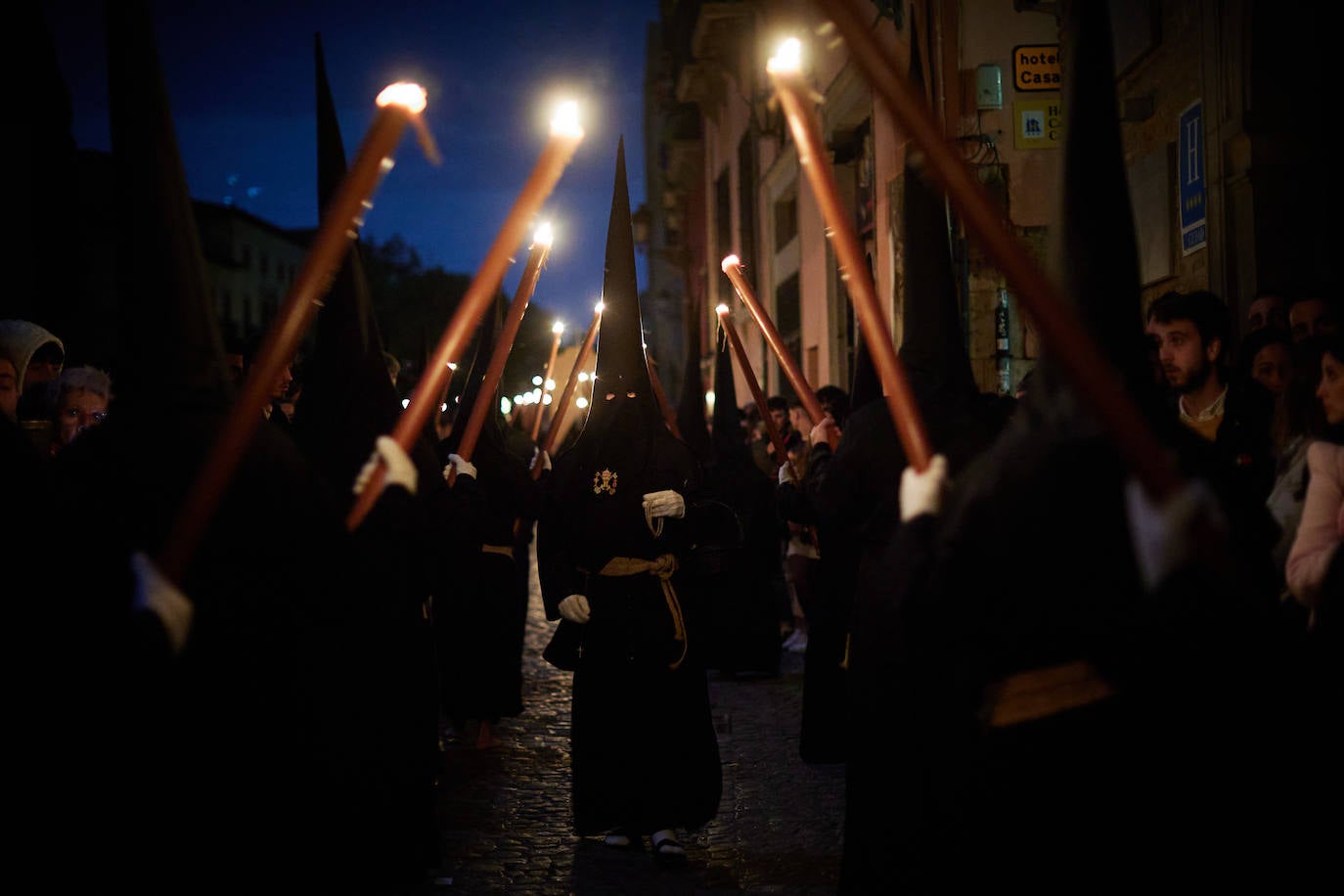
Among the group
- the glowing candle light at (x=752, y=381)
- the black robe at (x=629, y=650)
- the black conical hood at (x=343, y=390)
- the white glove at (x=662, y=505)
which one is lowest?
the black robe at (x=629, y=650)

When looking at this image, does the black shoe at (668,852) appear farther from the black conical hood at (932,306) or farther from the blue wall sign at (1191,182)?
the blue wall sign at (1191,182)

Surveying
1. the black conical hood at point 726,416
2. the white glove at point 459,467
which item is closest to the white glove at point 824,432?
the white glove at point 459,467

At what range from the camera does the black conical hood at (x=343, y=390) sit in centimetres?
391

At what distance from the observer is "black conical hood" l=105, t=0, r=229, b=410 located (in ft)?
9.55

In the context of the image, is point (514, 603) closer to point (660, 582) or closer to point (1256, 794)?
point (660, 582)

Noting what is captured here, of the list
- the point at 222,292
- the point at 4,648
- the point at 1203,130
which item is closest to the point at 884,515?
the point at 4,648

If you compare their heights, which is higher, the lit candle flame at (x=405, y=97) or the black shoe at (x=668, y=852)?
the lit candle flame at (x=405, y=97)

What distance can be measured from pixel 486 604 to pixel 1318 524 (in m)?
5.34

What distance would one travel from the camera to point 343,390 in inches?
156

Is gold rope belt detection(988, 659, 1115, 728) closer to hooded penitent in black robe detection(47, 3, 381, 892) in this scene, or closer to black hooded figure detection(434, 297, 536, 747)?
hooded penitent in black robe detection(47, 3, 381, 892)

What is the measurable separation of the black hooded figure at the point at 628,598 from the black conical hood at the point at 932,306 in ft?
6.61

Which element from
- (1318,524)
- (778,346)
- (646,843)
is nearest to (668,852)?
(646,843)

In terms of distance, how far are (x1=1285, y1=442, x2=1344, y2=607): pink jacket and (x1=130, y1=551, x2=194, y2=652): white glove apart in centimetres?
308

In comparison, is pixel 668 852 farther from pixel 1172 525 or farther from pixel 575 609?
pixel 1172 525
